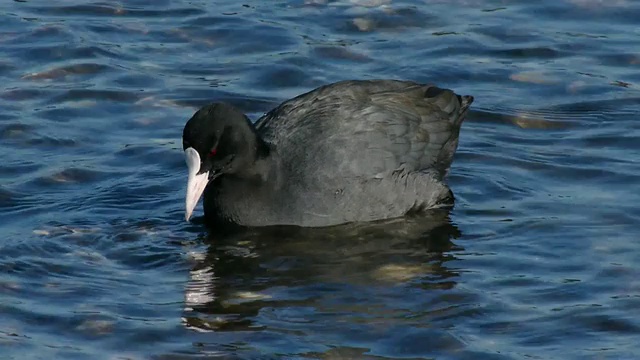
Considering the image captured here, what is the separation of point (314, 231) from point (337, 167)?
425 mm

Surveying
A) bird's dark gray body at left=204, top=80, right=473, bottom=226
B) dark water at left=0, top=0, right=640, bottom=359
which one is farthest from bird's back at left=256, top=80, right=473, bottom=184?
dark water at left=0, top=0, right=640, bottom=359

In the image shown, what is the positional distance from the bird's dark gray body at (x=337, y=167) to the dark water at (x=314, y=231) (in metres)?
0.15

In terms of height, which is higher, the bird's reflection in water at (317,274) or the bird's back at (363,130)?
the bird's back at (363,130)

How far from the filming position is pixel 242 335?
7.39m

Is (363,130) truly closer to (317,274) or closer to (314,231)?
(314,231)

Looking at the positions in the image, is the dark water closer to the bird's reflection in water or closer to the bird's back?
the bird's reflection in water

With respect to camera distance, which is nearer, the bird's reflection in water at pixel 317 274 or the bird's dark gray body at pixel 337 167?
the bird's reflection in water at pixel 317 274

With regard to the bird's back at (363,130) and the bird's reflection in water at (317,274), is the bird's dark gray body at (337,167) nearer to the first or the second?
the bird's back at (363,130)

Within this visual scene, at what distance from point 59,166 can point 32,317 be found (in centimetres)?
238

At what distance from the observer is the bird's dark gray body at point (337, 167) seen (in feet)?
29.4

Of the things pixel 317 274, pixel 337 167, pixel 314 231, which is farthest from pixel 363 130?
pixel 317 274

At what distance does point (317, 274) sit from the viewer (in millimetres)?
8297

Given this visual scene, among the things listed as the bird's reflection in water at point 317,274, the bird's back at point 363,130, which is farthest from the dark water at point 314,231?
the bird's back at point 363,130

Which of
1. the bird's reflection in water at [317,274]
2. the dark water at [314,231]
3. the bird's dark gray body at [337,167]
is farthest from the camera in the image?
the bird's dark gray body at [337,167]
